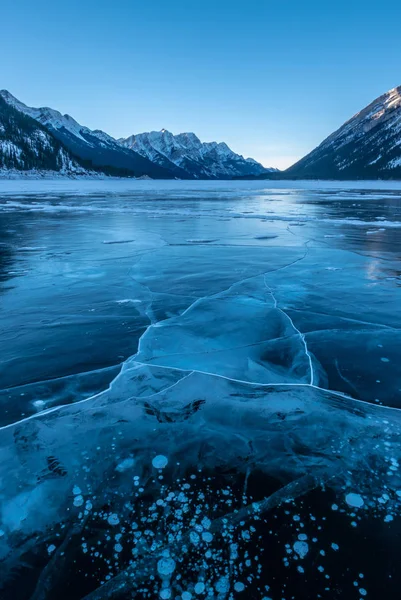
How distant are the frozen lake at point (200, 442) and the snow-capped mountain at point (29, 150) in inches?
5693

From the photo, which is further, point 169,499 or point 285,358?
point 285,358

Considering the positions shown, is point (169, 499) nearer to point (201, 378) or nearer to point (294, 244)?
point (201, 378)

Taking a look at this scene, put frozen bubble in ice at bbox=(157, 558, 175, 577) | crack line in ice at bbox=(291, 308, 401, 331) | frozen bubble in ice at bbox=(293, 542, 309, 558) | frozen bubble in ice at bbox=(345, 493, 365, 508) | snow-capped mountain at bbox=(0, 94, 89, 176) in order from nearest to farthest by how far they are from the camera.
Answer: frozen bubble in ice at bbox=(157, 558, 175, 577)
frozen bubble in ice at bbox=(293, 542, 309, 558)
frozen bubble in ice at bbox=(345, 493, 365, 508)
crack line in ice at bbox=(291, 308, 401, 331)
snow-capped mountain at bbox=(0, 94, 89, 176)

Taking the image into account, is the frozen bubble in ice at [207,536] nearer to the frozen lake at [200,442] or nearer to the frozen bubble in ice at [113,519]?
the frozen lake at [200,442]

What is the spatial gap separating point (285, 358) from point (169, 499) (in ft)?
9.31

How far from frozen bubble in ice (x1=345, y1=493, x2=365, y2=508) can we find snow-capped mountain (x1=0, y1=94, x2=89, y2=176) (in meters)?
149

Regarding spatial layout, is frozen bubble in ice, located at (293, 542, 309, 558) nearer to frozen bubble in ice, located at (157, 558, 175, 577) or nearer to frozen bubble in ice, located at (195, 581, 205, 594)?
frozen bubble in ice, located at (195, 581, 205, 594)

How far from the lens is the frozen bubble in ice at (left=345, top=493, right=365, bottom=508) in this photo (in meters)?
2.73

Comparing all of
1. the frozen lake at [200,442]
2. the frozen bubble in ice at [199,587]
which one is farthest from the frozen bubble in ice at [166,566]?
the frozen bubble in ice at [199,587]

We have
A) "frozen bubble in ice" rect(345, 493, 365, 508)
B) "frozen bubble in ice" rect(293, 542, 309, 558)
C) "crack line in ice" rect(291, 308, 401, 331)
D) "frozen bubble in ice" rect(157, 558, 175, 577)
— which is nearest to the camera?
"frozen bubble in ice" rect(157, 558, 175, 577)

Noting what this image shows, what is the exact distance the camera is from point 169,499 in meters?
2.79

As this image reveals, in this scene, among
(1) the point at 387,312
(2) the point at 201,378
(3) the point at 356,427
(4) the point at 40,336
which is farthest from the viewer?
(1) the point at 387,312

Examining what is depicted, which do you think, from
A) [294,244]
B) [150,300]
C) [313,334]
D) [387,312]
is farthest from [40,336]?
[294,244]

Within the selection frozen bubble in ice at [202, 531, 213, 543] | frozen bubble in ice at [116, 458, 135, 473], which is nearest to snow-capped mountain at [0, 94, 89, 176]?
frozen bubble in ice at [116, 458, 135, 473]
